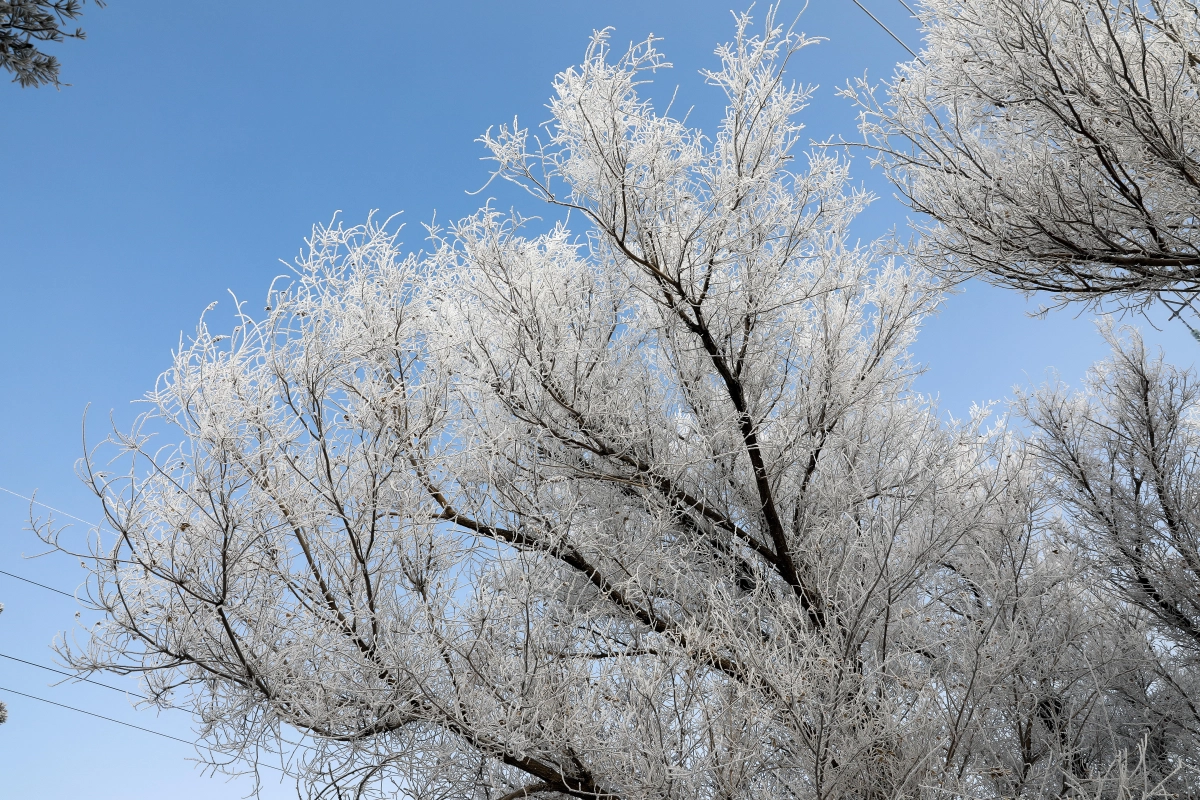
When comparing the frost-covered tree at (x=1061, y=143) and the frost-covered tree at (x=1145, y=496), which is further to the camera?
the frost-covered tree at (x=1145, y=496)

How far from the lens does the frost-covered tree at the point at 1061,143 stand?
4227 millimetres

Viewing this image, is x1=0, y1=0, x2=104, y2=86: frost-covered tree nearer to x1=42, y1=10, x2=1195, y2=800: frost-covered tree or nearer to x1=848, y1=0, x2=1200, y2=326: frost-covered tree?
x1=42, y1=10, x2=1195, y2=800: frost-covered tree

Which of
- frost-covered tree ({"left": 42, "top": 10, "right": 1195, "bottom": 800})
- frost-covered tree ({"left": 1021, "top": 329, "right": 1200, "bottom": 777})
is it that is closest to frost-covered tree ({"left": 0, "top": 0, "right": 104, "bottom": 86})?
frost-covered tree ({"left": 42, "top": 10, "right": 1195, "bottom": 800})

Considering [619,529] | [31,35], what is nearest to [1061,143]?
[619,529]

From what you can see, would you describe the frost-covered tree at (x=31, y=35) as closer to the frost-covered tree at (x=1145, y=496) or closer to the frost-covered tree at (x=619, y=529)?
the frost-covered tree at (x=619, y=529)

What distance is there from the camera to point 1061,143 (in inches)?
188

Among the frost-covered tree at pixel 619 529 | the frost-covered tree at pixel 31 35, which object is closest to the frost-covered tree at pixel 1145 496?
the frost-covered tree at pixel 619 529

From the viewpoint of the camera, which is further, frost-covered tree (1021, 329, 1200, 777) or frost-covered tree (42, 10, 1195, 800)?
frost-covered tree (1021, 329, 1200, 777)

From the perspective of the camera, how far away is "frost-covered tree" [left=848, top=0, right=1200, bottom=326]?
423cm

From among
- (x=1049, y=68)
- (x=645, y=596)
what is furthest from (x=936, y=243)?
(x=645, y=596)

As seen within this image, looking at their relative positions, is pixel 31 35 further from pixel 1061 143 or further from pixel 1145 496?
pixel 1145 496

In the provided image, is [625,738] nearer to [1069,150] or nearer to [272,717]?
[272,717]

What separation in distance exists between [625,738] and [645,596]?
4.14 feet

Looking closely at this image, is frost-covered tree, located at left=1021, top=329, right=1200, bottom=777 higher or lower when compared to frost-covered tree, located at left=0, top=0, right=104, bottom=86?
lower
